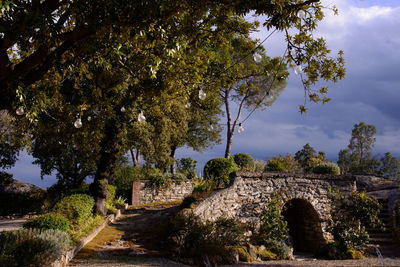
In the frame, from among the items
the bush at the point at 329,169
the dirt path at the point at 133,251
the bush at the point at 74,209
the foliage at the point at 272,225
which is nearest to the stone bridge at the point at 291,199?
the foliage at the point at 272,225

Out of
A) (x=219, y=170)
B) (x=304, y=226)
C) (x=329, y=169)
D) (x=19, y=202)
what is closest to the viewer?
(x=304, y=226)

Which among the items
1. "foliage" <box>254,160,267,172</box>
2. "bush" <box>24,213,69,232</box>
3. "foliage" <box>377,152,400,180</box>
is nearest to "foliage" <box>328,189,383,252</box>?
"bush" <box>24,213,69,232</box>

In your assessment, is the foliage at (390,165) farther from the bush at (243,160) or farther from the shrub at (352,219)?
the shrub at (352,219)

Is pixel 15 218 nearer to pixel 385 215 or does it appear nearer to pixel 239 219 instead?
pixel 239 219

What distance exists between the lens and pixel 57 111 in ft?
32.1

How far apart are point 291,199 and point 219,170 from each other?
488cm

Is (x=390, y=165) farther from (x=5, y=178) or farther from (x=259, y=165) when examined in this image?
(x=5, y=178)

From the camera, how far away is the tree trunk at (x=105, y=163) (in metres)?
12.0

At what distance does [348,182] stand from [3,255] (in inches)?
451

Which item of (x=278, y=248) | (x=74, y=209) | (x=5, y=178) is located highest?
(x=5, y=178)

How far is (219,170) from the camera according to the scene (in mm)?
16281

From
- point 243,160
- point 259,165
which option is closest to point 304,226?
point 243,160

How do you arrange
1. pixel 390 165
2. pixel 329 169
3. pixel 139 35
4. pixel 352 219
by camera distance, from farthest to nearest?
pixel 390 165 < pixel 329 169 < pixel 352 219 < pixel 139 35

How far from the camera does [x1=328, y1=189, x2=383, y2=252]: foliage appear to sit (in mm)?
10578
